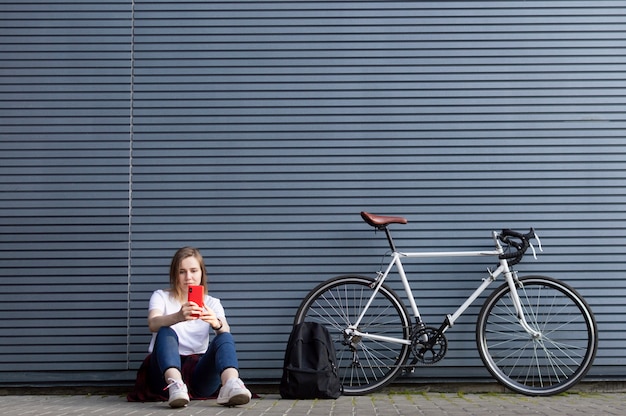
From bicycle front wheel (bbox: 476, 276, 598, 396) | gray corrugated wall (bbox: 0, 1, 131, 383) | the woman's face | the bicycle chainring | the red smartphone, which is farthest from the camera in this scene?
gray corrugated wall (bbox: 0, 1, 131, 383)

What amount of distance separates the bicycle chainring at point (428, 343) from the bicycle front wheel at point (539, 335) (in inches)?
14.1

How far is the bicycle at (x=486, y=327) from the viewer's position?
20.9 feet

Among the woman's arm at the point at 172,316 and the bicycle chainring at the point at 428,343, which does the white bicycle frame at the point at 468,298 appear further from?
the woman's arm at the point at 172,316

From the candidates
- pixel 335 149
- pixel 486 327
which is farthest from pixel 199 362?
pixel 486 327

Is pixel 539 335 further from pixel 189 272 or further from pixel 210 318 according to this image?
pixel 189 272

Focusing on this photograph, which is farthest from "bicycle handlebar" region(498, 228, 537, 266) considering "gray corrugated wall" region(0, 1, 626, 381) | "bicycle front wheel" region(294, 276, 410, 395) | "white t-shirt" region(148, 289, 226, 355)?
"white t-shirt" region(148, 289, 226, 355)

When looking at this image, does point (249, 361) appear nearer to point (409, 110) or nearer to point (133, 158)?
point (133, 158)

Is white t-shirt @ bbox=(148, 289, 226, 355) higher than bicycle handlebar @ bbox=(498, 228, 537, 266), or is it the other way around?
bicycle handlebar @ bbox=(498, 228, 537, 266)

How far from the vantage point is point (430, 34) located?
692cm

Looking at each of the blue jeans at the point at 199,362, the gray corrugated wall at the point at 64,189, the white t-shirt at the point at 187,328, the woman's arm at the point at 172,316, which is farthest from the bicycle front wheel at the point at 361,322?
the gray corrugated wall at the point at 64,189

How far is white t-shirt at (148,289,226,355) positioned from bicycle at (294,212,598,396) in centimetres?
72

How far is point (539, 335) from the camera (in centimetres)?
643

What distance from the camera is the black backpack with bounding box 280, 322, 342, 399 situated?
5957 millimetres

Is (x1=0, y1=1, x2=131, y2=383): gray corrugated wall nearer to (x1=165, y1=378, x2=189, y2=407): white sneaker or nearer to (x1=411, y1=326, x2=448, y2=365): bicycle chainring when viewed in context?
(x1=165, y1=378, x2=189, y2=407): white sneaker
